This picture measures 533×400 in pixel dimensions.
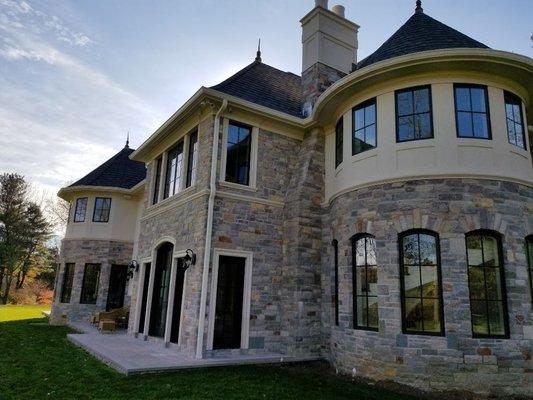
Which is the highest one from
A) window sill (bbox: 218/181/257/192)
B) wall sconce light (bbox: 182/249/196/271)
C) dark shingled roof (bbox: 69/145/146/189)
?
dark shingled roof (bbox: 69/145/146/189)

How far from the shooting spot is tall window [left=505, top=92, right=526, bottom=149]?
25.9ft

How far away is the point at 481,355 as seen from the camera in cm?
660

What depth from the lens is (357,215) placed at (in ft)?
27.5

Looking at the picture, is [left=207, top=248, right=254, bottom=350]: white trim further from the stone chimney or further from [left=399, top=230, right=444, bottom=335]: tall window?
the stone chimney

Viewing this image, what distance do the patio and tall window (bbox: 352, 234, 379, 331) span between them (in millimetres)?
1930

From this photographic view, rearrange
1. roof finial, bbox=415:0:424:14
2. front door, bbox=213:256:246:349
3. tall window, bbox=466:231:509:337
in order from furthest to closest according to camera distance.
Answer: roof finial, bbox=415:0:424:14 → front door, bbox=213:256:246:349 → tall window, bbox=466:231:509:337

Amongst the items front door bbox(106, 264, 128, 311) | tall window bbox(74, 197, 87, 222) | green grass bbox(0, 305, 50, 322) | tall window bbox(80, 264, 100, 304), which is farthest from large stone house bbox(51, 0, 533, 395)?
green grass bbox(0, 305, 50, 322)

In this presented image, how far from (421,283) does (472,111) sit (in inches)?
136

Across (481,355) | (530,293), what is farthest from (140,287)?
(530,293)

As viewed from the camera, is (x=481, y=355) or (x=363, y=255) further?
(x=363, y=255)

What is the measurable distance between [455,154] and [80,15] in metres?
7.21

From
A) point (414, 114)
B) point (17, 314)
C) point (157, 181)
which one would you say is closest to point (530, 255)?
point (414, 114)

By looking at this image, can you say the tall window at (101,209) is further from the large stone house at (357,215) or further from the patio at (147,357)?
the patio at (147,357)

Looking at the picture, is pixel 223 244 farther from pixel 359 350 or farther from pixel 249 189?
pixel 359 350
